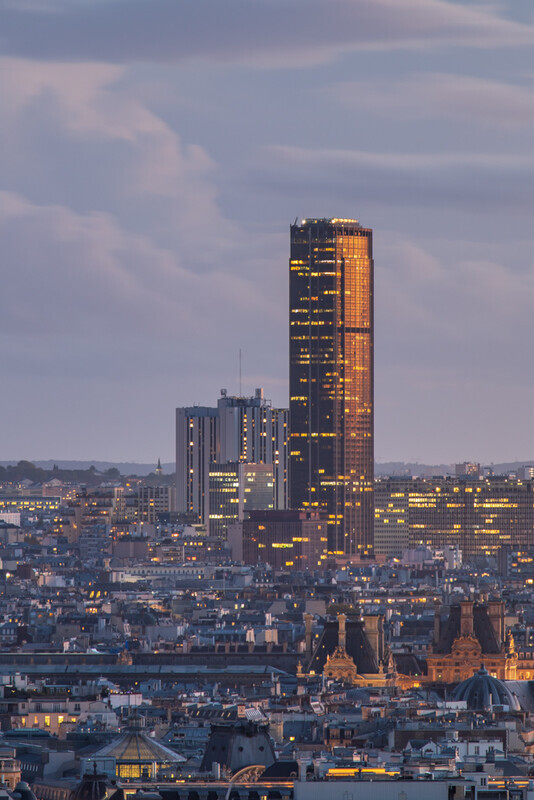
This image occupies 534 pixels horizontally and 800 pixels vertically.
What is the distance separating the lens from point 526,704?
516 feet

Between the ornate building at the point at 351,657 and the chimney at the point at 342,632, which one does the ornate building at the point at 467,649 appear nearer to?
the ornate building at the point at 351,657

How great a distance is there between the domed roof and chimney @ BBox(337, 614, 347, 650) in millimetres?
21065

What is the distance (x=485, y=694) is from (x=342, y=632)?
25480 mm

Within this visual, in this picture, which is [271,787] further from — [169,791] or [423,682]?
[423,682]

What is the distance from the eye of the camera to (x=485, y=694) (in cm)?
14662

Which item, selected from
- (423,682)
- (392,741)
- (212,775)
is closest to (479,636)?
(423,682)

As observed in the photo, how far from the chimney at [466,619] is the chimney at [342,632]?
9.08 m

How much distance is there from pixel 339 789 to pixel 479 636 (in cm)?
9697

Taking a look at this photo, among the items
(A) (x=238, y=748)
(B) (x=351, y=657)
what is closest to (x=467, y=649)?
(B) (x=351, y=657)

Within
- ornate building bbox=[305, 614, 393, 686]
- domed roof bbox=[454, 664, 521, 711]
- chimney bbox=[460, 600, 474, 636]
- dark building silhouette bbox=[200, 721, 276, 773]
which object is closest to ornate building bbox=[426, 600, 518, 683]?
A: chimney bbox=[460, 600, 474, 636]

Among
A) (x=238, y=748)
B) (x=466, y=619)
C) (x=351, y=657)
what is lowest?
(x=238, y=748)

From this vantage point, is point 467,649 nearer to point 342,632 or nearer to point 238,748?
point 342,632

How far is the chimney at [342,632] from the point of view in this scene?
170500 mm

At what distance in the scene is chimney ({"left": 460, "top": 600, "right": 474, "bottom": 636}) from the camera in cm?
17900
